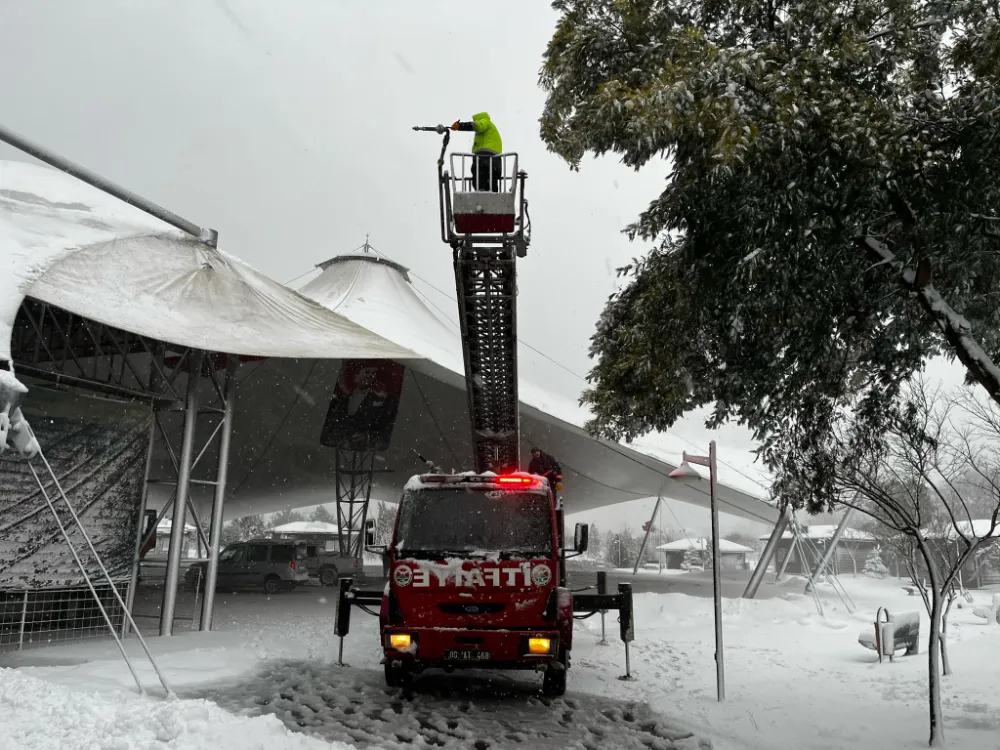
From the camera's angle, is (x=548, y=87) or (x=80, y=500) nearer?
(x=548, y=87)

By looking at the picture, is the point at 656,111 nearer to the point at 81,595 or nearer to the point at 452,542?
the point at 452,542

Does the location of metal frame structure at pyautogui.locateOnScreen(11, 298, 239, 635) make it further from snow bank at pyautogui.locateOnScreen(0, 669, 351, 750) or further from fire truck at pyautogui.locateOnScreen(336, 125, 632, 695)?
snow bank at pyautogui.locateOnScreen(0, 669, 351, 750)

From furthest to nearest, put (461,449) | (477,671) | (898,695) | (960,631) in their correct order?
(461,449)
(960,631)
(477,671)
(898,695)

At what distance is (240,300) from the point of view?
13.1m

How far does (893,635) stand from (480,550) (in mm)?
7392

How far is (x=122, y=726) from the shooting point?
5.38 metres

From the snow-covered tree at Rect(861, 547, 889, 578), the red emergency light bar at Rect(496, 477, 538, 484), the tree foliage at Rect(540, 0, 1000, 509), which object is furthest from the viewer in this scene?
the snow-covered tree at Rect(861, 547, 889, 578)

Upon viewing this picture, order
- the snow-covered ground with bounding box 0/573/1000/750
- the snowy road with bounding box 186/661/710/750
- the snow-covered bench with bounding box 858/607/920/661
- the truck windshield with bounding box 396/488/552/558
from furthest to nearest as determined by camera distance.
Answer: the snow-covered bench with bounding box 858/607/920/661 → the truck windshield with bounding box 396/488/552/558 → the snowy road with bounding box 186/661/710/750 → the snow-covered ground with bounding box 0/573/1000/750

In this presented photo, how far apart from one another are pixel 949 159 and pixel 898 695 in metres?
6.58

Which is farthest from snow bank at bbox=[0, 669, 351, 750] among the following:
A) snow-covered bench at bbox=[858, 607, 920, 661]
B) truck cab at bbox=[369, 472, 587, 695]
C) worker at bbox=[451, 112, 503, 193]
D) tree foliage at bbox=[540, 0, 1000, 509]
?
snow-covered bench at bbox=[858, 607, 920, 661]

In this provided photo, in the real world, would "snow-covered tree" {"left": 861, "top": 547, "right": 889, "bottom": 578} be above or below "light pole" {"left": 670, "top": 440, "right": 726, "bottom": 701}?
below

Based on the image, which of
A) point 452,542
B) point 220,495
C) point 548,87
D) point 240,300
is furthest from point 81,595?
point 548,87

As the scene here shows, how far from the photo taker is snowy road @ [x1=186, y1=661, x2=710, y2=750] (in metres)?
6.72

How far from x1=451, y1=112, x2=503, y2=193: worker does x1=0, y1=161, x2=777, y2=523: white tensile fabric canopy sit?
15.0 ft
